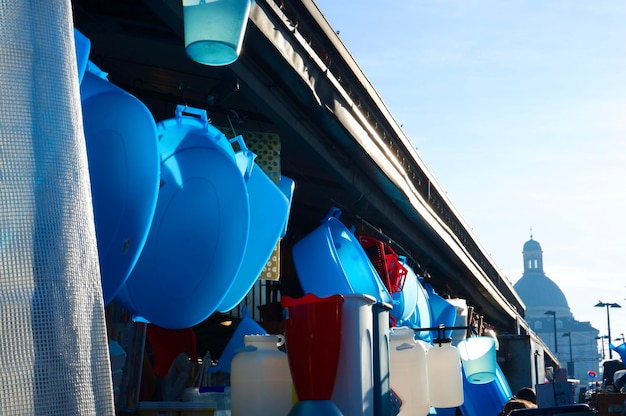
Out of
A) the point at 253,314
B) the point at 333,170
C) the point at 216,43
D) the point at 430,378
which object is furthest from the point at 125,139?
the point at 253,314

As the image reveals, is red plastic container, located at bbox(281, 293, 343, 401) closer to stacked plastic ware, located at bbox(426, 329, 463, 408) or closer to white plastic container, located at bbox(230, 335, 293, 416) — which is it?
white plastic container, located at bbox(230, 335, 293, 416)

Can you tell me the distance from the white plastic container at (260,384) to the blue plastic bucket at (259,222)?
0.93 meters

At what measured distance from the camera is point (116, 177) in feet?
9.16

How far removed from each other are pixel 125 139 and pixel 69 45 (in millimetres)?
1202

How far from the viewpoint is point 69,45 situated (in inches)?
66.1

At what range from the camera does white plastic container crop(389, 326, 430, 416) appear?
357 centimetres

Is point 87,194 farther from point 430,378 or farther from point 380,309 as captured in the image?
point 430,378

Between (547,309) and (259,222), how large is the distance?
6934 inches

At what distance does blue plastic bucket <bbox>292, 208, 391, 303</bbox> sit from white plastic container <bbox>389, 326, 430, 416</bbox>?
1.09 m

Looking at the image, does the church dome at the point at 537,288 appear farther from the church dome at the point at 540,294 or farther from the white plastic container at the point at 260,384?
the white plastic container at the point at 260,384

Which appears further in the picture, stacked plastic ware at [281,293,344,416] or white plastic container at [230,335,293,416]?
white plastic container at [230,335,293,416]

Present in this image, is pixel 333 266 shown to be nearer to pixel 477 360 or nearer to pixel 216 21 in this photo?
pixel 216 21

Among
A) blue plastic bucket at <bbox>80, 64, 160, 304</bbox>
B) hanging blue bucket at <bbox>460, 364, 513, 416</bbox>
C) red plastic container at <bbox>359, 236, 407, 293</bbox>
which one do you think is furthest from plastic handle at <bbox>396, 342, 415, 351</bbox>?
hanging blue bucket at <bbox>460, 364, 513, 416</bbox>

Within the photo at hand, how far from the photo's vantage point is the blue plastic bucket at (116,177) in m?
2.75
